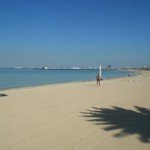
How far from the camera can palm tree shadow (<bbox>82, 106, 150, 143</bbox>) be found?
784 centimetres

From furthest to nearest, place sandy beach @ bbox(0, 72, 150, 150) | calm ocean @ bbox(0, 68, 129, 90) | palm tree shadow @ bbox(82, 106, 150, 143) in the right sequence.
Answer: calm ocean @ bbox(0, 68, 129, 90)
palm tree shadow @ bbox(82, 106, 150, 143)
sandy beach @ bbox(0, 72, 150, 150)

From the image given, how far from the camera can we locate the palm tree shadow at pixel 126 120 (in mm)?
7840

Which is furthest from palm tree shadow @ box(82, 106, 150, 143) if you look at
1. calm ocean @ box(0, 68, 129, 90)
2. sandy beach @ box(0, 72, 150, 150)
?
calm ocean @ box(0, 68, 129, 90)

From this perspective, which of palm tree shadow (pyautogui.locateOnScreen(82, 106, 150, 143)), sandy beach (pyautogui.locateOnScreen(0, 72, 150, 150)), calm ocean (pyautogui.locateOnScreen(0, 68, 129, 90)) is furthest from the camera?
calm ocean (pyautogui.locateOnScreen(0, 68, 129, 90))

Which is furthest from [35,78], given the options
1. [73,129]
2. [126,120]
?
[73,129]

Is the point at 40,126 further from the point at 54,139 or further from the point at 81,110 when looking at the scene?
the point at 81,110

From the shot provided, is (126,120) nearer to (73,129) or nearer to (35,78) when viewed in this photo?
(73,129)

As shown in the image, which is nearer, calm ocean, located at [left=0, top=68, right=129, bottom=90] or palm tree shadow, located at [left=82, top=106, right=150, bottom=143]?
palm tree shadow, located at [left=82, top=106, right=150, bottom=143]

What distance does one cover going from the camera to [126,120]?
950 centimetres

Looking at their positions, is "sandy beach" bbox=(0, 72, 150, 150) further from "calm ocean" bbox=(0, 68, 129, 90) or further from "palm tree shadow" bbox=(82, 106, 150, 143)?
"calm ocean" bbox=(0, 68, 129, 90)

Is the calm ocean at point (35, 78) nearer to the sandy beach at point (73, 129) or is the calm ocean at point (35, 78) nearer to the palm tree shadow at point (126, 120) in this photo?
the sandy beach at point (73, 129)

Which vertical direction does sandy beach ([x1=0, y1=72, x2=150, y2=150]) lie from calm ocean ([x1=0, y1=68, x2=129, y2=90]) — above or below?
above

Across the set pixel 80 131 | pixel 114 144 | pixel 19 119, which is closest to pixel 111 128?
pixel 80 131

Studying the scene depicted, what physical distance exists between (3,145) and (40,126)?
6.44 ft
